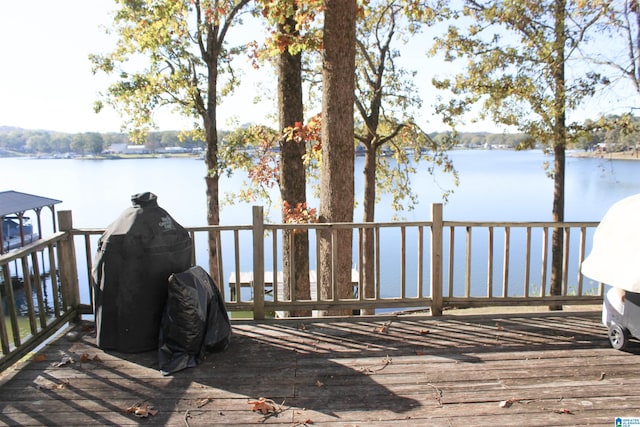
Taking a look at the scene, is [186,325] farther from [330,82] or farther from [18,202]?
[18,202]

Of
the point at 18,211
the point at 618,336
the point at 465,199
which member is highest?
the point at 618,336

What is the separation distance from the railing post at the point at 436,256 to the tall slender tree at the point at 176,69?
882cm

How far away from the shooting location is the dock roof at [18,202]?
23.7 m

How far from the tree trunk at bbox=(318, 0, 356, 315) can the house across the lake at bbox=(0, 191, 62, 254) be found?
2078cm

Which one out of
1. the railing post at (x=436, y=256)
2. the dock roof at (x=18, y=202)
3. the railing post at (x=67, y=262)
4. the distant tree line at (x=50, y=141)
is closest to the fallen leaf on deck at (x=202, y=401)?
the railing post at (x=67, y=262)

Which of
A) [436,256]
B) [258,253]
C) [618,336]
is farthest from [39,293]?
[618,336]

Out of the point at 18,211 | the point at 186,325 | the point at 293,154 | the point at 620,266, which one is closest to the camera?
the point at 620,266

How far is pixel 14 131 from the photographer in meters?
40.6

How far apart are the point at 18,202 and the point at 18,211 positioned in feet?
5.29

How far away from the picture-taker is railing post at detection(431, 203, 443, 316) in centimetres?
489

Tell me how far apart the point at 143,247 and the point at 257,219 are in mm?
1244

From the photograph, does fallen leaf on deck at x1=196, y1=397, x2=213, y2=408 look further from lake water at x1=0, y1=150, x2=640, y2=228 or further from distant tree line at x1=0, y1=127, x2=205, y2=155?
distant tree line at x1=0, y1=127, x2=205, y2=155

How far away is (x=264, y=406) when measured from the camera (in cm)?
322

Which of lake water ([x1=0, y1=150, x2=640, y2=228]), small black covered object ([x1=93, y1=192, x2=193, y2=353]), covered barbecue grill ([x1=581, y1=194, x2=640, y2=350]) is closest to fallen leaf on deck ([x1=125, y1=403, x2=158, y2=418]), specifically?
small black covered object ([x1=93, y1=192, x2=193, y2=353])
